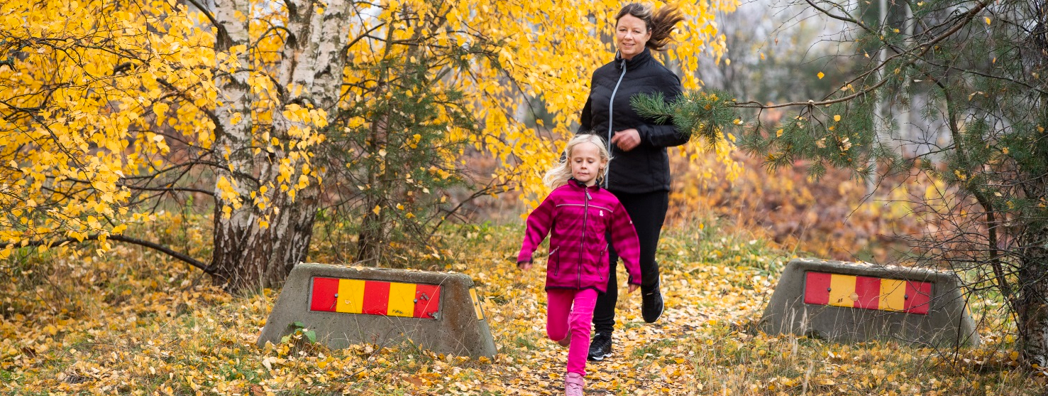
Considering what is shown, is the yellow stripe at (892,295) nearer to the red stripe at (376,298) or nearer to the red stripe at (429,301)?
the red stripe at (429,301)

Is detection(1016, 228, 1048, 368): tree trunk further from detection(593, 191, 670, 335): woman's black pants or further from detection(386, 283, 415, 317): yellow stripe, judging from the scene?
detection(386, 283, 415, 317): yellow stripe

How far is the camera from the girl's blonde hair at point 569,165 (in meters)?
3.90

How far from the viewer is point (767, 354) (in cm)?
452

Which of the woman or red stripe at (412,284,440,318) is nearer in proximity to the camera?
the woman

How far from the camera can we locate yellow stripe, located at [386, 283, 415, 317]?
452 centimetres

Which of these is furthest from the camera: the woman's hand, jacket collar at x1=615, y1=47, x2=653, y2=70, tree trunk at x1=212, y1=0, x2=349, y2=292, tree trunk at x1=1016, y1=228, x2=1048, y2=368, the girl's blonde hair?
tree trunk at x1=212, y1=0, x2=349, y2=292

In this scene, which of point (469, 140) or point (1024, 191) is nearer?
point (1024, 191)

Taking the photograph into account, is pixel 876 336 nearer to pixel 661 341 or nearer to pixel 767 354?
pixel 767 354

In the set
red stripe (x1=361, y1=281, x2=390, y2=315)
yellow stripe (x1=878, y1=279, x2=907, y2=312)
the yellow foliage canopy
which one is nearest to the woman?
red stripe (x1=361, y1=281, x2=390, y2=315)

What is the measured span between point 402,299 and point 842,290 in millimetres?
2609

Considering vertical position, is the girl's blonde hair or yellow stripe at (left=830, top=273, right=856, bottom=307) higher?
the girl's blonde hair

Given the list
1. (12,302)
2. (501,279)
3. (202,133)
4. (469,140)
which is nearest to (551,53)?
(469,140)

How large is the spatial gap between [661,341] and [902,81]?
6.97 ft

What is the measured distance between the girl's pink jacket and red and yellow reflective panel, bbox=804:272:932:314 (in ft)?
5.97
